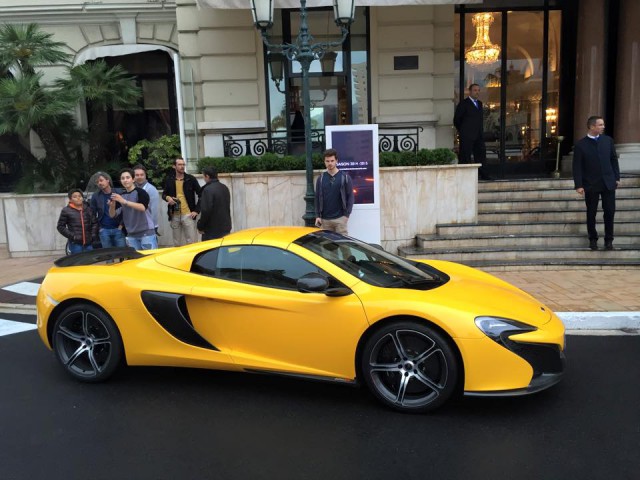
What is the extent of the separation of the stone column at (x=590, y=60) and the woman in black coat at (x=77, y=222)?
10.3 m

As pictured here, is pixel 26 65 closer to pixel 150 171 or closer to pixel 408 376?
pixel 150 171

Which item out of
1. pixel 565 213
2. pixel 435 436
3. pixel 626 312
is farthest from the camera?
pixel 565 213

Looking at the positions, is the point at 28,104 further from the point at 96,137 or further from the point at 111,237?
the point at 111,237

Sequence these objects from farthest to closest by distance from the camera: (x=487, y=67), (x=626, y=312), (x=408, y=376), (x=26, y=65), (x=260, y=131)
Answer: (x=487, y=67), (x=260, y=131), (x=26, y=65), (x=626, y=312), (x=408, y=376)

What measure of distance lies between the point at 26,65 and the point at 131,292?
28.6 feet

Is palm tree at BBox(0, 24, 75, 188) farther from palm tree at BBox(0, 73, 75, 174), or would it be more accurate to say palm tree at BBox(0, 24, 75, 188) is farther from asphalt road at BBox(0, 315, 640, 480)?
asphalt road at BBox(0, 315, 640, 480)

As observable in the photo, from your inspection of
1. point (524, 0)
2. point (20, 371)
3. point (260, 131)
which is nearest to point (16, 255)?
point (260, 131)

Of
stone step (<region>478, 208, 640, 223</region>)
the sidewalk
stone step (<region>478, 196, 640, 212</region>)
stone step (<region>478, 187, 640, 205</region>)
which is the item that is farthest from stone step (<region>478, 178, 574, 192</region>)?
the sidewalk

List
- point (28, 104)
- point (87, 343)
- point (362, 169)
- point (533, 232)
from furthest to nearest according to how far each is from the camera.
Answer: point (28, 104) → point (533, 232) → point (362, 169) → point (87, 343)

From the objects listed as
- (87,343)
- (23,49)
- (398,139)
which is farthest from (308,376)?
(23,49)

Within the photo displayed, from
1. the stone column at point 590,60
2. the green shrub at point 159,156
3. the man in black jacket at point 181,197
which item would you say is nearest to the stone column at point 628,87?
the stone column at point 590,60

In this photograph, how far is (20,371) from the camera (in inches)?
191

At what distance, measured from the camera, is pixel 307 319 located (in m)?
3.91

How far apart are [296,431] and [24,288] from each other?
629 centimetres
